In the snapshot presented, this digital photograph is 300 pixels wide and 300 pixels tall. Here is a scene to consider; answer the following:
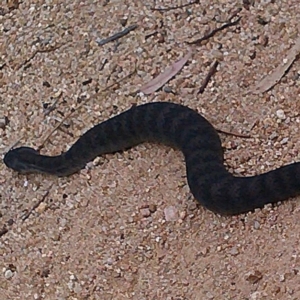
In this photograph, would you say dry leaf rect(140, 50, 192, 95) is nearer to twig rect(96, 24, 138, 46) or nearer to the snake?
the snake

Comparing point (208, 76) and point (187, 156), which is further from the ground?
point (208, 76)

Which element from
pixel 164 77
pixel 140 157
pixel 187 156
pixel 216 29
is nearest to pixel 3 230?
pixel 140 157

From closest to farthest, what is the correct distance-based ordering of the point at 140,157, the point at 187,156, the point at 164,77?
Answer: the point at 187,156 < the point at 140,157 < the point at 164,77

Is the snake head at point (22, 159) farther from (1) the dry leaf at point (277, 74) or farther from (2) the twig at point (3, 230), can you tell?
(1) the dry leaf at point (277, 74)

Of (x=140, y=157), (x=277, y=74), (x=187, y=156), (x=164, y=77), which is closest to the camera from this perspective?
(x=187, y=156)

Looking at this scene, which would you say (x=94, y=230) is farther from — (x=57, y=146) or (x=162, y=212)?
(x=57, y=146)

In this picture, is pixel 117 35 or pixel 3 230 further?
pixel 117 35

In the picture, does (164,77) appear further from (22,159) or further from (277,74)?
(22,159)

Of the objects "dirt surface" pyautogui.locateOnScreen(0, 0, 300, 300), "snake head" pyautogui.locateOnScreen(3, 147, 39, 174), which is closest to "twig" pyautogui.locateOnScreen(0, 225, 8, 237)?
"dirt surface" pyautogui.locateOnScreen(0, 0, 300, 300)
